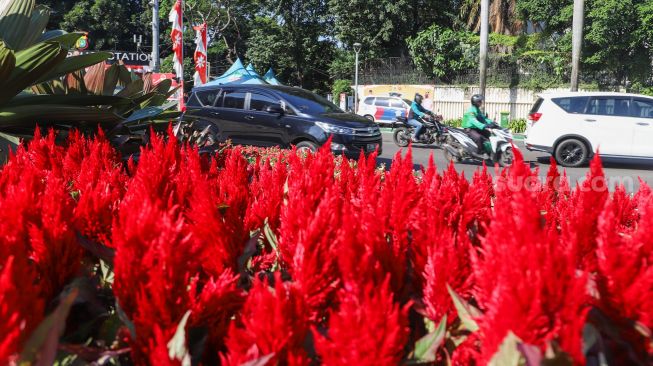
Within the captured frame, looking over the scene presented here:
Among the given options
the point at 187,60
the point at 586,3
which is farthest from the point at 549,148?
the point at 187,60

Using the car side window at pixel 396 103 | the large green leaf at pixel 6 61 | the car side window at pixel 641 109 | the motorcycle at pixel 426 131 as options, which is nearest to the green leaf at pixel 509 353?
the large green leaf at pixel 6 61

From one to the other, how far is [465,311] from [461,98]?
26709mm

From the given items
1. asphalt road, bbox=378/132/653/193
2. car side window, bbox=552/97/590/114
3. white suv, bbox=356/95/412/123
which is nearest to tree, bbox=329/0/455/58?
white suv, bbox=356/95/412/123

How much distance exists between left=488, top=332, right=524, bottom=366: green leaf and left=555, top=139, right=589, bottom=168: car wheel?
1283 cm

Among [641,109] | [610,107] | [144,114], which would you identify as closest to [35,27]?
[144,114]

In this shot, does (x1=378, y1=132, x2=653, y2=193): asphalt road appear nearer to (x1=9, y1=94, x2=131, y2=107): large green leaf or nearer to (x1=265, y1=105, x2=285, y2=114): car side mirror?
(x1=265, y1=105, x2=285, y2=114): car side mirror

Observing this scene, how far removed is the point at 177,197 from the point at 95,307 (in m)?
0.49

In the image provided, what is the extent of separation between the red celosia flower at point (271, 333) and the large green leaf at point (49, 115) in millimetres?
2462

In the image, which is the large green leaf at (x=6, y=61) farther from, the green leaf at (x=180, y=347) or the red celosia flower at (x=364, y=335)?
the red celosia flower at (x=364, y=335)

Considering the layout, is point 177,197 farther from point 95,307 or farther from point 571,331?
point 571,331

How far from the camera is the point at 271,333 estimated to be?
731 millimetres

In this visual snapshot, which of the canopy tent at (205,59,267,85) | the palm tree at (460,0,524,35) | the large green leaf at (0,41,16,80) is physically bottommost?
the large green leaf at (0,41,16,80)

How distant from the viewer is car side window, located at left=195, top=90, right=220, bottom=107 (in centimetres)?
1156

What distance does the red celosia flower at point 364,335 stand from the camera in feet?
2.22
